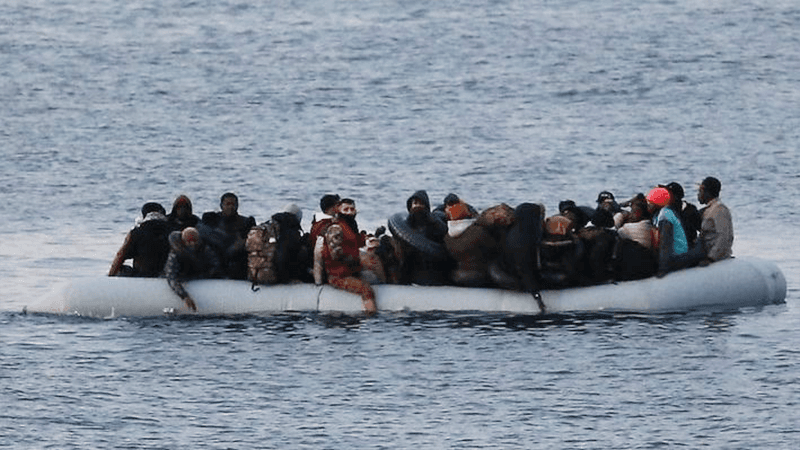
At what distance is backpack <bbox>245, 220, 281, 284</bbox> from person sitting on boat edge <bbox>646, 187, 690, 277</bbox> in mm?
5215

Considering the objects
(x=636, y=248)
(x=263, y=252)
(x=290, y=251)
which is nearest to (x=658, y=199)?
(x=636, y=248)

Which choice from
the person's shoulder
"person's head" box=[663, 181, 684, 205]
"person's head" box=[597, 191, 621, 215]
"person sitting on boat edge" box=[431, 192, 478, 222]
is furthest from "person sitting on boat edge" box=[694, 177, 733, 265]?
the person's shoulder

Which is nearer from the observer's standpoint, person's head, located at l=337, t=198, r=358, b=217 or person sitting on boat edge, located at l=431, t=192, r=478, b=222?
person's head, located at l=337, t=198, r=358, b=217

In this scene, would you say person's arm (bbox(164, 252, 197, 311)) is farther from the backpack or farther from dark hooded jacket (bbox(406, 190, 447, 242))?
dark hooded jacket (bbox(406, 190, 447, 242))

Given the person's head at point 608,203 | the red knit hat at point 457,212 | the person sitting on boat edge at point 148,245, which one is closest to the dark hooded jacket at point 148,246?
the person sitting on boat edge at point 148,245

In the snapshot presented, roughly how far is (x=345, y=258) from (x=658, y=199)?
4.42m

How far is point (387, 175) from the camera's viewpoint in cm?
5119

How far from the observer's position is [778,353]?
28531 mm

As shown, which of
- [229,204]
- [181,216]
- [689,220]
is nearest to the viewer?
[229,204]

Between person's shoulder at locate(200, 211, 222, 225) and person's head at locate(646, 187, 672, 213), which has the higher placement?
person's head at locate(646, 187, 672, 213)

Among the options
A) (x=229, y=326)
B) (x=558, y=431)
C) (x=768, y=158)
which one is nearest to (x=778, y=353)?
(x=558, y=431)

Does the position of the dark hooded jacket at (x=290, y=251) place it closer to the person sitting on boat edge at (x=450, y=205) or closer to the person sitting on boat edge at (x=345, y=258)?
the person sitting on boat edge at (x=345, y=258)

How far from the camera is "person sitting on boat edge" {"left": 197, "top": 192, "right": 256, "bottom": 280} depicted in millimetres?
30562

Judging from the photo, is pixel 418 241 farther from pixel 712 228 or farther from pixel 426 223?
pixel 712 228
